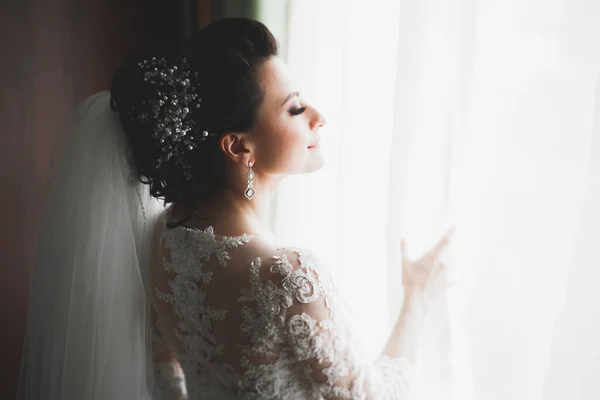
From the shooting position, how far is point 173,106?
41.7 inches

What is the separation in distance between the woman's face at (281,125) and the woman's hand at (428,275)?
327mm

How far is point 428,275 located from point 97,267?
0.72m

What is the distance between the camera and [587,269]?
88 cm

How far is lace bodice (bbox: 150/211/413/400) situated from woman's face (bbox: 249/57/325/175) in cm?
19

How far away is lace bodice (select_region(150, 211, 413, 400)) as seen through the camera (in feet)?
3.11

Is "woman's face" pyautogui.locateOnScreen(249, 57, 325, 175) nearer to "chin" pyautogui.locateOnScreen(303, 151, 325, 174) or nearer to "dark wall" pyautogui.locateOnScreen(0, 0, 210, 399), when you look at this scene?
"chin" pyautogui.locateOnScreen(303, 151, 325, 174)

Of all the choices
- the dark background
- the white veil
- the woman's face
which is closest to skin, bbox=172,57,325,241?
the woman's face

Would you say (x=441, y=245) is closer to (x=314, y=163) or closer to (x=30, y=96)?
(x=314, y=163)

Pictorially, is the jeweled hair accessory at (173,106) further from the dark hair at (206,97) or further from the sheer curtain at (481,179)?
the sheer curtain at (481,179)

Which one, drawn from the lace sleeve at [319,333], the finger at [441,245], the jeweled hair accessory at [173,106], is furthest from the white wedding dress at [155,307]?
the finger at [441,245]

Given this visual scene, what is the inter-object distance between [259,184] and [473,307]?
52cm

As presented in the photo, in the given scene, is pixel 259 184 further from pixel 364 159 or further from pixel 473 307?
pixel 473 307

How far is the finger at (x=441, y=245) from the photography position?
106 cm

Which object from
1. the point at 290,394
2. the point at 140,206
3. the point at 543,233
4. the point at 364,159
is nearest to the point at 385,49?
the point at 364,159
